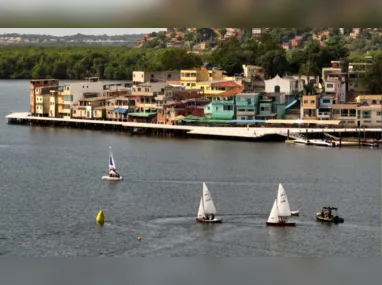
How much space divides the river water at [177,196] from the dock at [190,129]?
1.40 ft

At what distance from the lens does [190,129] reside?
11.6 meters

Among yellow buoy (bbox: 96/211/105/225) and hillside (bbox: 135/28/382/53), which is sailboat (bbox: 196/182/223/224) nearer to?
yellow buoy (bbox: 96/211/105/225)

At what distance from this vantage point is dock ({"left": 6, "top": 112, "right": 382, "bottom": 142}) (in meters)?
10.9

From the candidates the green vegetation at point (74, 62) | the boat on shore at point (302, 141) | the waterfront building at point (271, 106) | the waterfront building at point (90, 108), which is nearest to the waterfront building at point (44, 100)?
the waterfront building at point (90, 108)

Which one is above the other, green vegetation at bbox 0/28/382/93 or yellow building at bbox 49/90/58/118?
green vegetation at bbox 0/28/382/93

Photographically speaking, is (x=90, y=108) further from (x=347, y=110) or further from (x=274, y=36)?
(x=274, y=36)

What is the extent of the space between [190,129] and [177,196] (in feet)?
15.9

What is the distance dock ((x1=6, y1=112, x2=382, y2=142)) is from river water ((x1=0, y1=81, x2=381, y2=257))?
43cm

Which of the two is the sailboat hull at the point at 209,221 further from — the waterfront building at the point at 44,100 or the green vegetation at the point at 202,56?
the waterfront building at the point at 44,100

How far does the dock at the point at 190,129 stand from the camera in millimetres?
10924

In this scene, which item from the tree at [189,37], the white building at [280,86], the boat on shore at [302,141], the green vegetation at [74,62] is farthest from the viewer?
the tree at [189,37]

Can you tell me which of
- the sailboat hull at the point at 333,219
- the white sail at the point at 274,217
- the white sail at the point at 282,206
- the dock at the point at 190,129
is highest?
the dock at the point at 190,129

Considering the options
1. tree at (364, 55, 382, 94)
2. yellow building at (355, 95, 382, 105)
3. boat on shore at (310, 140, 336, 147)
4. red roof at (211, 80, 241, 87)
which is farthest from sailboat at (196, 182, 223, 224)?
red roof at (211, 80, 241, 87)

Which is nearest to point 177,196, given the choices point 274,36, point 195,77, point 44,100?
point 195,77
